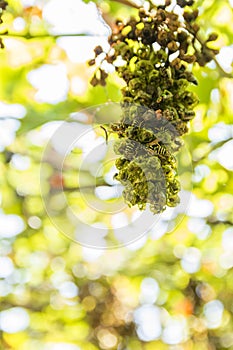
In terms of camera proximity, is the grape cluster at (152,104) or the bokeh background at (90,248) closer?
the grape cluster at (152,104)

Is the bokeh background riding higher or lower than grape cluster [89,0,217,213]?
lower

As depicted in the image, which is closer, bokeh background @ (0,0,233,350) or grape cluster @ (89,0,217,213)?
grape cluster @ (89,0,217,213)

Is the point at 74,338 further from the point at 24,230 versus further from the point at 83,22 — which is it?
the point at 83,22

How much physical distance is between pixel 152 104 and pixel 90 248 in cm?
103

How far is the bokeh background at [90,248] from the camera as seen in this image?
1.55m

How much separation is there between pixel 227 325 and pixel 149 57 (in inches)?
51.0

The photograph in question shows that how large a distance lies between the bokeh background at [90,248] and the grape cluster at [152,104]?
37 cm

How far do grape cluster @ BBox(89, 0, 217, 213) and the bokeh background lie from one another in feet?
1.23

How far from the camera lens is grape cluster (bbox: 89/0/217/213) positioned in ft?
2.91

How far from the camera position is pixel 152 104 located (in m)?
0.91

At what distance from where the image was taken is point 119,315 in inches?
81.9

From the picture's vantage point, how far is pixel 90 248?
6.23 feet

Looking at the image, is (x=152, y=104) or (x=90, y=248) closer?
(x=152, y=104)

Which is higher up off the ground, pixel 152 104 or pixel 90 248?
pixel 152 104
